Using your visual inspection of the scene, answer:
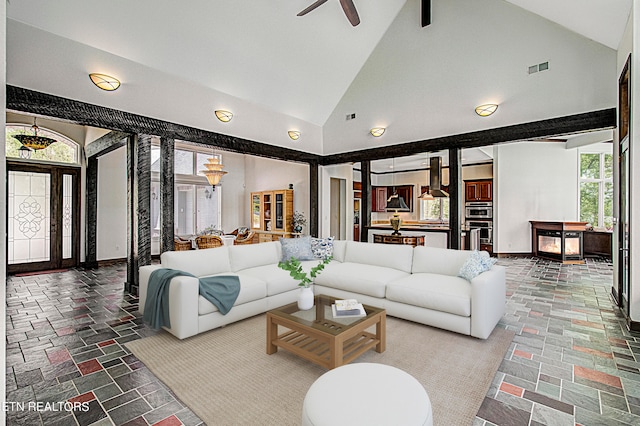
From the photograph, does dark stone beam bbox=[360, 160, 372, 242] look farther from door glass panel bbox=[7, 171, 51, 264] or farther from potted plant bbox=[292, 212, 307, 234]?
door glass panel bbox=[7, 171, 51, 264]

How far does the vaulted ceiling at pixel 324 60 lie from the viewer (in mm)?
3666

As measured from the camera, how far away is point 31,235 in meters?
6.57

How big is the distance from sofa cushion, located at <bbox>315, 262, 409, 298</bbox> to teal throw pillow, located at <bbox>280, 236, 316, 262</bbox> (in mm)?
510

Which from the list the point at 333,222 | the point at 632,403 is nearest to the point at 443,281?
the point at 632,403

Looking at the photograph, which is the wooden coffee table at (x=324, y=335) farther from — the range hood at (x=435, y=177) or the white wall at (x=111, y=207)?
the white wall at (x=111, y=207)

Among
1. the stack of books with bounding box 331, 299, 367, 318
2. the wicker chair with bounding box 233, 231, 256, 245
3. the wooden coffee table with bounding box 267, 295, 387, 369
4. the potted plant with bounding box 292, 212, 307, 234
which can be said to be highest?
the potted plant with bounding box 292, 212, 307, 234

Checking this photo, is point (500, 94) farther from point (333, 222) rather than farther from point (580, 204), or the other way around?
point (580, 204)

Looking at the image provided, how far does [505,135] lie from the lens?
510 centimetres

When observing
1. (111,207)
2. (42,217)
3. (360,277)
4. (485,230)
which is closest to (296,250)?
(360,277)

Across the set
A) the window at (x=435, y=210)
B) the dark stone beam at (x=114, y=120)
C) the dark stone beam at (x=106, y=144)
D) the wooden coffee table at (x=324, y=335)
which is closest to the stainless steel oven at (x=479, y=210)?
the window at (x=435, y=210)

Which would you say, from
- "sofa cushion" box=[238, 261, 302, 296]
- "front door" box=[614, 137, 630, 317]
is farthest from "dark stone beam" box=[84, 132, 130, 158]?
"front door" box=[614, 137, 630, 317]

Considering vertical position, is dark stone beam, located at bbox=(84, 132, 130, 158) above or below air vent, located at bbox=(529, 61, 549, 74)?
below

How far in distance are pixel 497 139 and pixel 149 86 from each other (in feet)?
18.0

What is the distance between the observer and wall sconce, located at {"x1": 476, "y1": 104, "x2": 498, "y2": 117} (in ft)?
16.6
